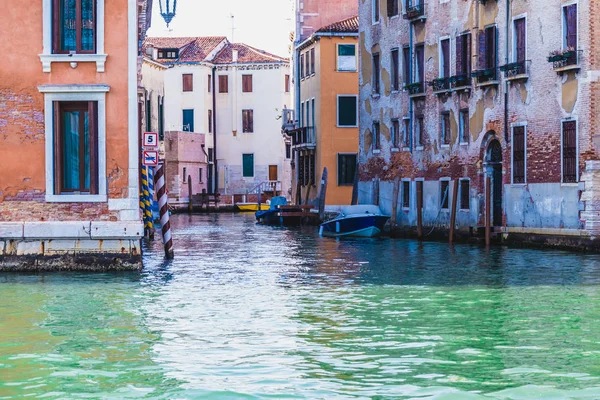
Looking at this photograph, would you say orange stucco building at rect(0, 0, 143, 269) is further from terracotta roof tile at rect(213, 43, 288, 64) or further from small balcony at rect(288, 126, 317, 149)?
terracotta roof tile at rect(213, 43, 288, 64)

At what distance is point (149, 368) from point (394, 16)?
27.7 metres

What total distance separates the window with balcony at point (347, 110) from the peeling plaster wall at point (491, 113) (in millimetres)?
5580

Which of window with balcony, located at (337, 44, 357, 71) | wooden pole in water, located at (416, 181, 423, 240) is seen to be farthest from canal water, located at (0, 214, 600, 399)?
window with balcony, located at (337, 44, 357, 71)

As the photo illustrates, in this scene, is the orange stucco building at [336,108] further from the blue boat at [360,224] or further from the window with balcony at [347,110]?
the blue boat at [360,224]

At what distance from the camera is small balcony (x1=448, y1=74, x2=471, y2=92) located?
1224 inches

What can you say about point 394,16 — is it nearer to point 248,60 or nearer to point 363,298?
point 363,298

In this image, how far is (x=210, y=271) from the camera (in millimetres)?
20562

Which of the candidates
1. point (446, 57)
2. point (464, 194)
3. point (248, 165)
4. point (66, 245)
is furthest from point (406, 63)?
point (248, 165)

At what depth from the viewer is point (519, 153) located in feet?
92.9

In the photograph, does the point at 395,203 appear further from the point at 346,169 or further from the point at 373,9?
the point at 346,169

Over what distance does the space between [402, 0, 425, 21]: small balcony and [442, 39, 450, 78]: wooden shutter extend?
1.48 m

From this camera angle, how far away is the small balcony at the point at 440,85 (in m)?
32.3

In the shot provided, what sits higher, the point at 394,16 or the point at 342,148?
the point at 394,16

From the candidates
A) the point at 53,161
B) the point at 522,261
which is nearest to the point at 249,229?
the point at 522,261
